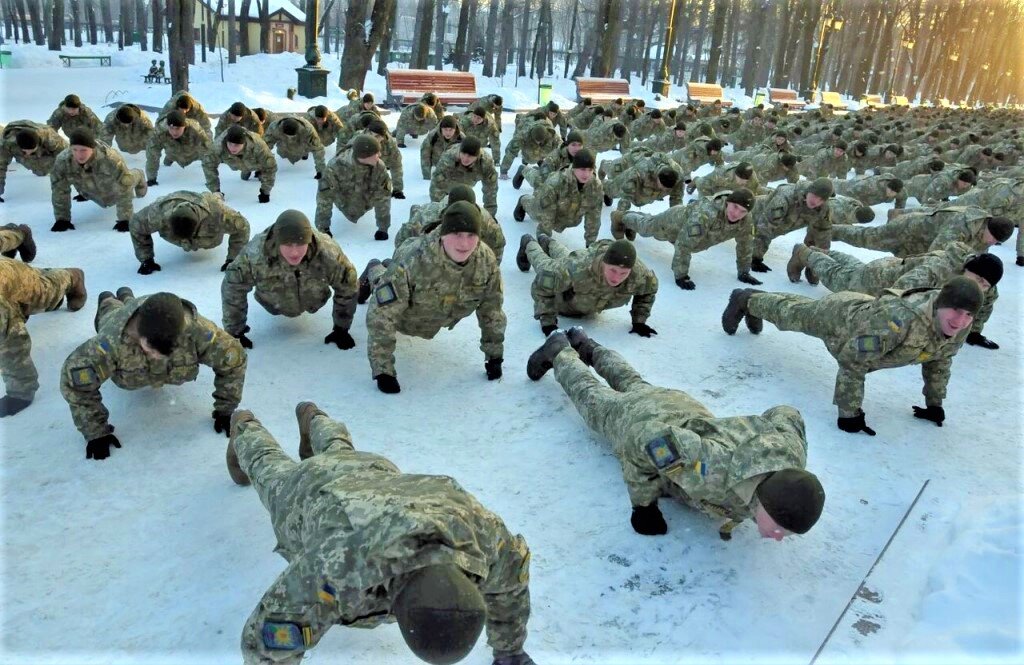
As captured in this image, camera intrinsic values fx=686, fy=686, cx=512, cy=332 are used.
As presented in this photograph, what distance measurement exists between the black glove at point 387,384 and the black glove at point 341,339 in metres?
0.78

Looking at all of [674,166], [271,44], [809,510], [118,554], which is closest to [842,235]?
[674,166]

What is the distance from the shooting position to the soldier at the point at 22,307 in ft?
15.1

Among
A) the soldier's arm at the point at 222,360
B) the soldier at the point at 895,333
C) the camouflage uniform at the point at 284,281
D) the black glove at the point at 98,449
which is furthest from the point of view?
the camouflage uniform at the point at 284,281

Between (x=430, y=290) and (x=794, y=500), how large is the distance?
304cm

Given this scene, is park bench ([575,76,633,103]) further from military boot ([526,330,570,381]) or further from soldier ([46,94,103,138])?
military boot ([526,330,570,381])

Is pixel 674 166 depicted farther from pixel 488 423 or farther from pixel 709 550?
pixel 709 550

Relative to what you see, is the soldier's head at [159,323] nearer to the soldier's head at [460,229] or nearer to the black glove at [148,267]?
the soldier's head at [460,229]

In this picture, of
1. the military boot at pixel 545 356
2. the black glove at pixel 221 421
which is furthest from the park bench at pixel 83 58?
the military boot at pixel 545 356

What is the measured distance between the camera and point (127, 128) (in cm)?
1108

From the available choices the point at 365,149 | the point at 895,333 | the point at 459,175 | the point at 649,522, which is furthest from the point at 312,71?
the point at 649,522

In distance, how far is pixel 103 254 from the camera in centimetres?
755

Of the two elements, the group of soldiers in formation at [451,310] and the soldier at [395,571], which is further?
the group of soldiers in formation at [451,310]

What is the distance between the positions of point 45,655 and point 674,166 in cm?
881

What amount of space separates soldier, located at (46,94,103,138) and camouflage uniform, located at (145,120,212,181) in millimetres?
1434
